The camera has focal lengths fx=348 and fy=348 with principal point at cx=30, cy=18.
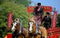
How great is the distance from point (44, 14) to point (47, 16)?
0.87 feet

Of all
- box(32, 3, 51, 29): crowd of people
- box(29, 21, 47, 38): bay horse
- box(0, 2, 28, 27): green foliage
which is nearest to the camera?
box(29, 21, 47, 38): bay horse

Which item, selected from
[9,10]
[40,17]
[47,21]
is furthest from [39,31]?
[9,10]

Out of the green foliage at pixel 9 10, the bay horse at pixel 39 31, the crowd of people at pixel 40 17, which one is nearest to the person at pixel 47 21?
the crowd of people at pixel 40 17

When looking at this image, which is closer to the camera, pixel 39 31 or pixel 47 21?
pixel 39 31

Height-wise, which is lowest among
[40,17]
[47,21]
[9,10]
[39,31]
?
[9,10]

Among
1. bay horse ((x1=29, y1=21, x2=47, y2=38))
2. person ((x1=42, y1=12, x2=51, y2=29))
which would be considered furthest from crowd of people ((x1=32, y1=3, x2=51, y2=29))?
bay horse ((x1=29, y1=21, x2=47, y2=38))

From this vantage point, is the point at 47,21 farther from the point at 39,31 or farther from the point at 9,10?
the point at 9,10

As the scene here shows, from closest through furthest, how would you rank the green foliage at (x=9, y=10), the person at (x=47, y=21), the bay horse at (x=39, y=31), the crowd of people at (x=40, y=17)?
the bay horse at (x=39, y=31), the crowd of people at (x=40, y=17), the person at (x=47, y=21), the green foliage at (x=9, y=10)

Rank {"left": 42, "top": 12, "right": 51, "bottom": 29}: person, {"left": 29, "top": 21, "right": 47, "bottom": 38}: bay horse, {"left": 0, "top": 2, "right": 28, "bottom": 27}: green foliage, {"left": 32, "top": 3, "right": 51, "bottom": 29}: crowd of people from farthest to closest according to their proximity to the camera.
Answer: {"left": 0, "top": 2, "right": 28, "bottom": 27}: green foliage, {"left": 42, "top": 12, "right": 51, "bottom": 29}: person, {"left": 32, "top": 3, "right": 51, "bottom": 29}: crowd of people, {"left": 29, "top": 21, "right": 47, "bottom": 38}: bay horse

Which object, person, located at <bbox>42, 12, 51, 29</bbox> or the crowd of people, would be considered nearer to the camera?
the crowd of people

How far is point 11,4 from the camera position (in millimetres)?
27516

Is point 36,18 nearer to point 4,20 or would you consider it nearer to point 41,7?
point 41,7

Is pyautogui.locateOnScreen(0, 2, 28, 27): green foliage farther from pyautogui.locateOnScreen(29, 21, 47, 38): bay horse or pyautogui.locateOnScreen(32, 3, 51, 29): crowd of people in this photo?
pyautogui.locateOnScreen(29, 21, 47, 38): bay horse

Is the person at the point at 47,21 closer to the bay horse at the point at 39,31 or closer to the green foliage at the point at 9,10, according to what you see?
the bay horse at the point at 39,31
